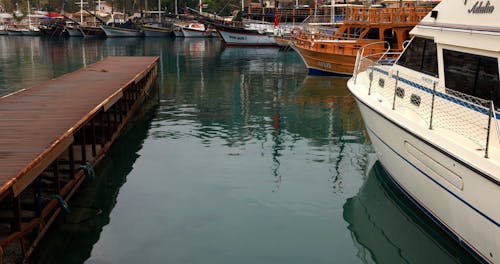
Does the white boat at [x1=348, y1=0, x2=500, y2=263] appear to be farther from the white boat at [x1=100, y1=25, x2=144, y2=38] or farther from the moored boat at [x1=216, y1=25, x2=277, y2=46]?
the white boat at [x1=100, y1=25, x2=144, y2=38]

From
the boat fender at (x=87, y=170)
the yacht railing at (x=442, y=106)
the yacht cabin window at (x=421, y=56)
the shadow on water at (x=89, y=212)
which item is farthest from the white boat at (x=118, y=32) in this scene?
the yacht cabin window at (x=421, y=56)

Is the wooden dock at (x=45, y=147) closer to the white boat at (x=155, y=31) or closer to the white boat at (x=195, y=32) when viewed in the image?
the white boat at (x=195, y=32)

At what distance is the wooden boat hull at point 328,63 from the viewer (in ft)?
101

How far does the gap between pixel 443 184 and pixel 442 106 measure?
1918 millimetres

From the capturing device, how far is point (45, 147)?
913 cm

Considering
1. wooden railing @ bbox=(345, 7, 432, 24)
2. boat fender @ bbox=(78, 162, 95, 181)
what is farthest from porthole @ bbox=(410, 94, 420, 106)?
wooden railing @ bbox=(345, 7, 432, 24)

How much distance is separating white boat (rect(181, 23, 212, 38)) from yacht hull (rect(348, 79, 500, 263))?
249 feet

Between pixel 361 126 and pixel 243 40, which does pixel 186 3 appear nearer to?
pixel 243 40

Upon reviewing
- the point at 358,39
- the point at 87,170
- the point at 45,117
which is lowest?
the point at 87,170

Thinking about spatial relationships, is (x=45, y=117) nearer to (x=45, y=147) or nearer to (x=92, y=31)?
(x=45, y=147)

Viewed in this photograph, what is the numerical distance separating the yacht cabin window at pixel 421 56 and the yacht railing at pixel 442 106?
238 mm

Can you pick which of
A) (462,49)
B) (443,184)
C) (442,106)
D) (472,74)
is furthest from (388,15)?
(443,184)

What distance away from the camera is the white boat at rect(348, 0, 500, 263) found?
771cm

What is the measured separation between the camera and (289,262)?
28.5 ft
